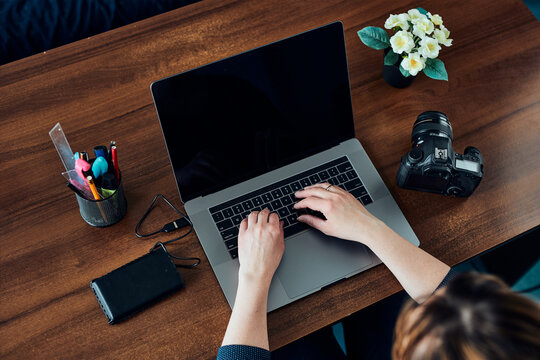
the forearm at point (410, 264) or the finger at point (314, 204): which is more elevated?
the finger at point (314, 204)

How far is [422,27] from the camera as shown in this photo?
1.10 meters

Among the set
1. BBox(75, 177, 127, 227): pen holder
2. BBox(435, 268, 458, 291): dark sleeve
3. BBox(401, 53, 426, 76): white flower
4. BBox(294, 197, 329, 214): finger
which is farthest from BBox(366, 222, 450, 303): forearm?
BBox(75, 177, 127, 227): pen holder

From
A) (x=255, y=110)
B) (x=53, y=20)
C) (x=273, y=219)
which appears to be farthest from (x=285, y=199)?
(x=53, y=20)

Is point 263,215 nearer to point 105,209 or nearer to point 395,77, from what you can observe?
point 105,209

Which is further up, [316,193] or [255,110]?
[255,110]

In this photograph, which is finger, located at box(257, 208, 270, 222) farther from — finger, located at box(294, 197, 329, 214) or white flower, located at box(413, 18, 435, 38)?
white flower, located at box(413, 18, 435, 38)

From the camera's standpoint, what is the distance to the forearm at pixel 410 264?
39.2 inches

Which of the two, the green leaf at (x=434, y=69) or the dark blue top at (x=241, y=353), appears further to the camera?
the green leaf at (x=434, y=69)

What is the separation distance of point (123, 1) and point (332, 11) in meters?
0.78

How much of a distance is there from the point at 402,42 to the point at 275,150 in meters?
0.35

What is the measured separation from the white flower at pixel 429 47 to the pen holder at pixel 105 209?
685mm

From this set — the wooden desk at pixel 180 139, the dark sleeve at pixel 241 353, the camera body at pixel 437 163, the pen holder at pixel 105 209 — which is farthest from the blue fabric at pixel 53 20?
the dark sleeve at pixel 241 353

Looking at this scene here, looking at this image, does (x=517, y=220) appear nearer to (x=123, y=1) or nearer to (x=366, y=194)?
(x=366, y=194)

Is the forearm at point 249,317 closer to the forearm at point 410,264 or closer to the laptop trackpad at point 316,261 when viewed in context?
the laptop trackpad at point 316,261
